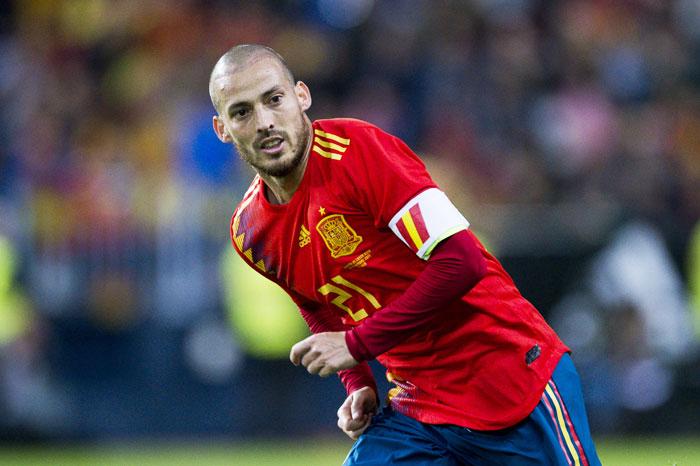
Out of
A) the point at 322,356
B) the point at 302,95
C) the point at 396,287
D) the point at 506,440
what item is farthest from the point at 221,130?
the point at 506,440

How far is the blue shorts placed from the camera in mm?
4453

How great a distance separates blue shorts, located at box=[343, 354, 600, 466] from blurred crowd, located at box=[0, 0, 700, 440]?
5.90 m

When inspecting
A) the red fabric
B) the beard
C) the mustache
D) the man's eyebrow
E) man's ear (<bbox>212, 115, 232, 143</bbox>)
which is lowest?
the red fabric

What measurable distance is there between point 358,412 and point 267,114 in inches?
47.0

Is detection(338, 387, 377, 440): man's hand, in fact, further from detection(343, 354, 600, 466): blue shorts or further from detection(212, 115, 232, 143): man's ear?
detection(212, 115, 232, 143): man's ear

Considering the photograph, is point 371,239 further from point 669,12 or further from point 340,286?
point 669,12

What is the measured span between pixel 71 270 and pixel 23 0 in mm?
4569

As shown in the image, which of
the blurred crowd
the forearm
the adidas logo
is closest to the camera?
the adidas logo

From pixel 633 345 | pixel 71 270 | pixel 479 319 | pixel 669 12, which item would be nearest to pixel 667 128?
pixel 669 12

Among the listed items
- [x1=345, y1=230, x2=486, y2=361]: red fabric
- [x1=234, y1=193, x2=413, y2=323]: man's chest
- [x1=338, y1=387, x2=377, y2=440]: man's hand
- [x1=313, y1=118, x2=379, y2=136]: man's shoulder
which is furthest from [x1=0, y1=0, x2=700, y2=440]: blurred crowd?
[x1=345, y1=230, x2=486, y2=361]: red fabric

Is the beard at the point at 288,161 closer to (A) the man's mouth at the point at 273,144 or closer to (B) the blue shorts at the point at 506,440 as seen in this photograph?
(A) the man's mouth at the point at 273,144

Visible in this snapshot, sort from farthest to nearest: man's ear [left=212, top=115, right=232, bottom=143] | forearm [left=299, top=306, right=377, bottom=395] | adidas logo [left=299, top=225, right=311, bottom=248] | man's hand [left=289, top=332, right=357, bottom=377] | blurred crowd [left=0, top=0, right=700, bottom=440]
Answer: blurred crowd [left=0, top=0, right=700, bottom=440] < forearm [left=299, top=306, right=377, bottom=395] < man's ear [left=212, top=115, right=232, bottom=143] < adidas logo [left=299, top=225, right=311, bottom=248] < man's hand [left=289, top=332, right=357, bottom=377]

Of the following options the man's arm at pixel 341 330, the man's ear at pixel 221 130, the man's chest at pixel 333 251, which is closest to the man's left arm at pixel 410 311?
the man's chest at pixel 333 251

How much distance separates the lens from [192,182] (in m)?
11.4
